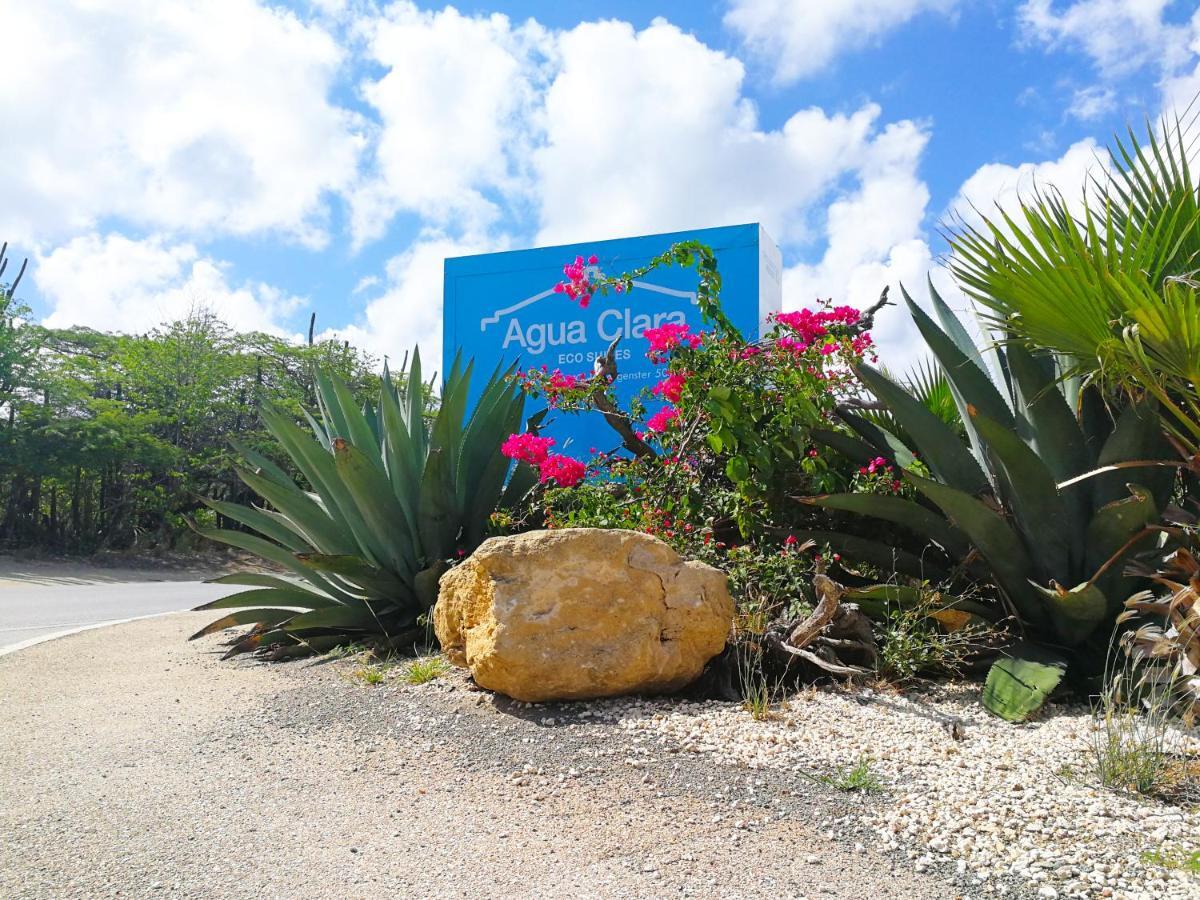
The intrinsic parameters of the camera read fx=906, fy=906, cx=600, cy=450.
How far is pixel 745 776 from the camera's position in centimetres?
298

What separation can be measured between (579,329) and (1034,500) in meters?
4.70

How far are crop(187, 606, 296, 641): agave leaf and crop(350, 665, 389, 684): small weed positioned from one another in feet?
3.54

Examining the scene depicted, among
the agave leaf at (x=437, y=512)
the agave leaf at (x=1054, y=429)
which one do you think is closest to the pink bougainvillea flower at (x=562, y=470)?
the agave leaf at (x=437, y=512)

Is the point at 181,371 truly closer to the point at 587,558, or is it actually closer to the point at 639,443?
the point at 639,443

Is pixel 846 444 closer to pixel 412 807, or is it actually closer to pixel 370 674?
pixel 370 674

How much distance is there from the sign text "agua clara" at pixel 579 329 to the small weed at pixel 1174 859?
223 inches

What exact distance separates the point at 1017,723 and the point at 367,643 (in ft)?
11.6

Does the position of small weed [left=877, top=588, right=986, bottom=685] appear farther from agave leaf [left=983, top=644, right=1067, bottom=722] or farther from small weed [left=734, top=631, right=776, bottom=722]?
small weed [left=734, top=631, right=776, bottom=722]

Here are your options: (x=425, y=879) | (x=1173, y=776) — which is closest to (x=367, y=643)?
(x=425, y=879)

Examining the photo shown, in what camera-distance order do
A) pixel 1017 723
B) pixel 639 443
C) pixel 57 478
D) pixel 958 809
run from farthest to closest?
pixel 57 478, pixel 639 443, pixel 1017 723, pixel 958 809

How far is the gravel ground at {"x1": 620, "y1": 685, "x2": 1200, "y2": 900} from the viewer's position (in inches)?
91.8

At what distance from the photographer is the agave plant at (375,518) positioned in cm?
522

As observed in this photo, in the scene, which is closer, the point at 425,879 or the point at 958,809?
the point at 425,879

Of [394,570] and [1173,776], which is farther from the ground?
[394,570]
